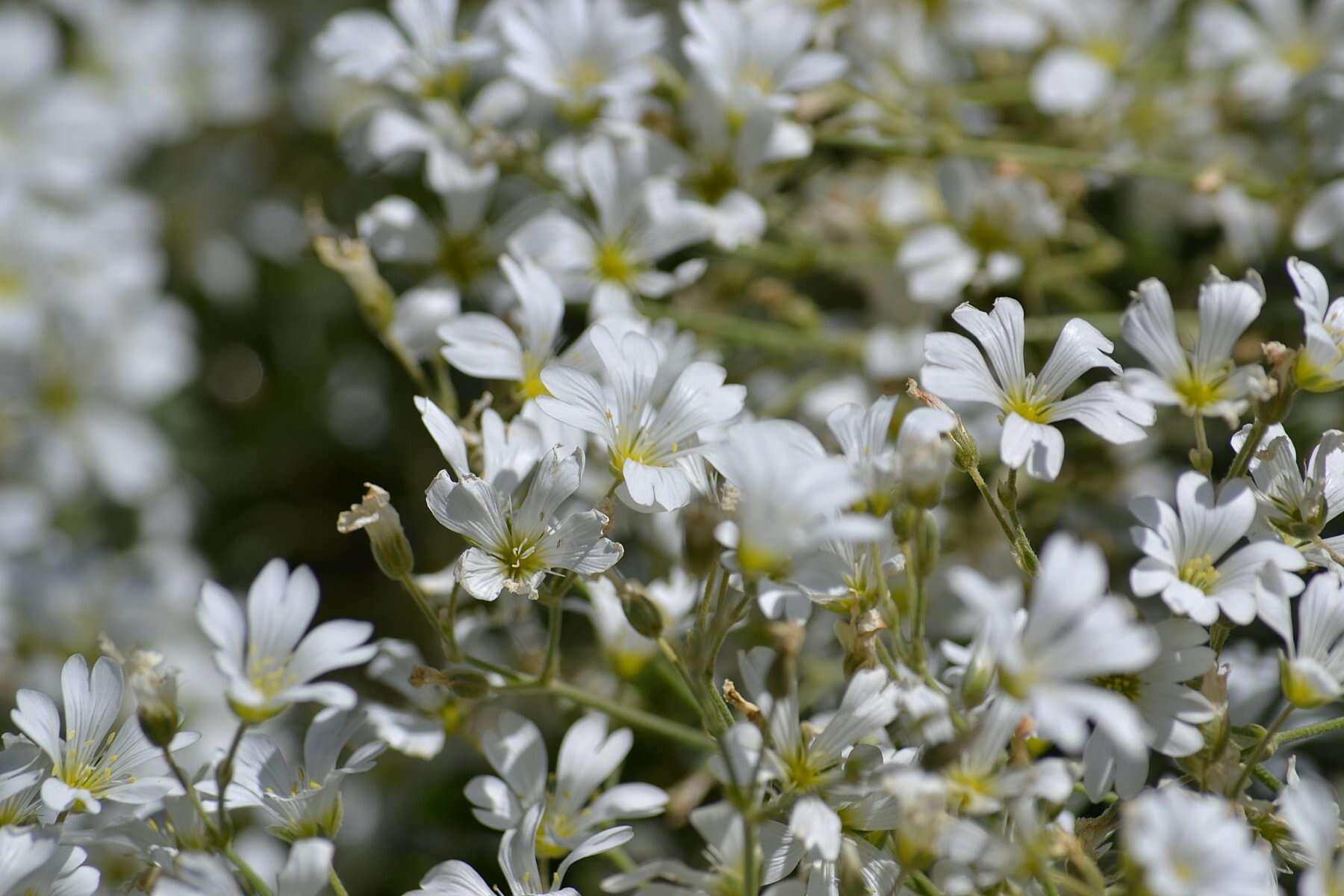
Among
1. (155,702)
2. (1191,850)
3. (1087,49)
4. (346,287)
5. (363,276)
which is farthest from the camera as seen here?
(346,287)

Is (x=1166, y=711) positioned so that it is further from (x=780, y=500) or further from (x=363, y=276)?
(x=363, y=276)

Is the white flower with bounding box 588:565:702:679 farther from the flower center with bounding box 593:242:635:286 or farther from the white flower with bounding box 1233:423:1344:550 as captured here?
the white flower with bounding box 1233:423:1344:550

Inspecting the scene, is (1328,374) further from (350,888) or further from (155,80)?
(155,80)

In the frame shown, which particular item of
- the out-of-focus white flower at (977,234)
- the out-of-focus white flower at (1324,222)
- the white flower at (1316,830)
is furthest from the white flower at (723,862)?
the out-of-focus white flower at (1324,222)

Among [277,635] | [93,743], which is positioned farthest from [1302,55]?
[93,743]

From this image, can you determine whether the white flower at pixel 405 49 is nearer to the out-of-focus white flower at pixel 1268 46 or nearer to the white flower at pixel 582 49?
the white flower at pixel 582 49

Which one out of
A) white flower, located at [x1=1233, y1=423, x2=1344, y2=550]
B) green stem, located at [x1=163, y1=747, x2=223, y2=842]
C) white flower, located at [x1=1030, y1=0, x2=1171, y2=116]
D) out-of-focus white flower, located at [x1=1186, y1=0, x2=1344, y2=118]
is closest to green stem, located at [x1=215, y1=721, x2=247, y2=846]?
green stem, located at [x1=163, y1=747, x2=223, y2=842]

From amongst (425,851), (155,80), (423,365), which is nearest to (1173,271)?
(423,365)
